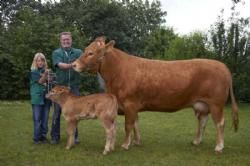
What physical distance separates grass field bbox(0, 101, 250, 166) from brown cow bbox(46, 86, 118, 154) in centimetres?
42

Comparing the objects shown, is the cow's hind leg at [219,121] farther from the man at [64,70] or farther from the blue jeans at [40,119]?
the blue jeans at [40,119]

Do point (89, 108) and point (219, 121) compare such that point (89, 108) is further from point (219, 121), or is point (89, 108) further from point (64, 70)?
point (219, 121)

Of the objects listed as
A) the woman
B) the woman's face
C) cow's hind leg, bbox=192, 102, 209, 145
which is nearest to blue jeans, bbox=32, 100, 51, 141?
the woman

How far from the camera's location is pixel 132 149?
1083 centimetres

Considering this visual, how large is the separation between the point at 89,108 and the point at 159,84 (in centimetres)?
169

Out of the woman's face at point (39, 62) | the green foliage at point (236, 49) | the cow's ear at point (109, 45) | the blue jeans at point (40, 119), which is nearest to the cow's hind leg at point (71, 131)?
the blue jeans at point (40, 119)

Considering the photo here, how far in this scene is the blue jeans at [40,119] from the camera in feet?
36.9

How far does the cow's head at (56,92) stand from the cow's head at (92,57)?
26.2 inches

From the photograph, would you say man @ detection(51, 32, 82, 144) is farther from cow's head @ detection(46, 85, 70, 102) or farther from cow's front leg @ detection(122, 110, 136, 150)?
cow's front leg @ detection(122, 110, 136, 150)

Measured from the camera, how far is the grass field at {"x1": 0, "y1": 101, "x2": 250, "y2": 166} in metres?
9.52

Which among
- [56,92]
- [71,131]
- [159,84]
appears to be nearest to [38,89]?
[56,92]

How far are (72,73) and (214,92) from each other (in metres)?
3.28

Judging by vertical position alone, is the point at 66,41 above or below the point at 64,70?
above

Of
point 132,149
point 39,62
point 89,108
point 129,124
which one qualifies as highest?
point 39,62
